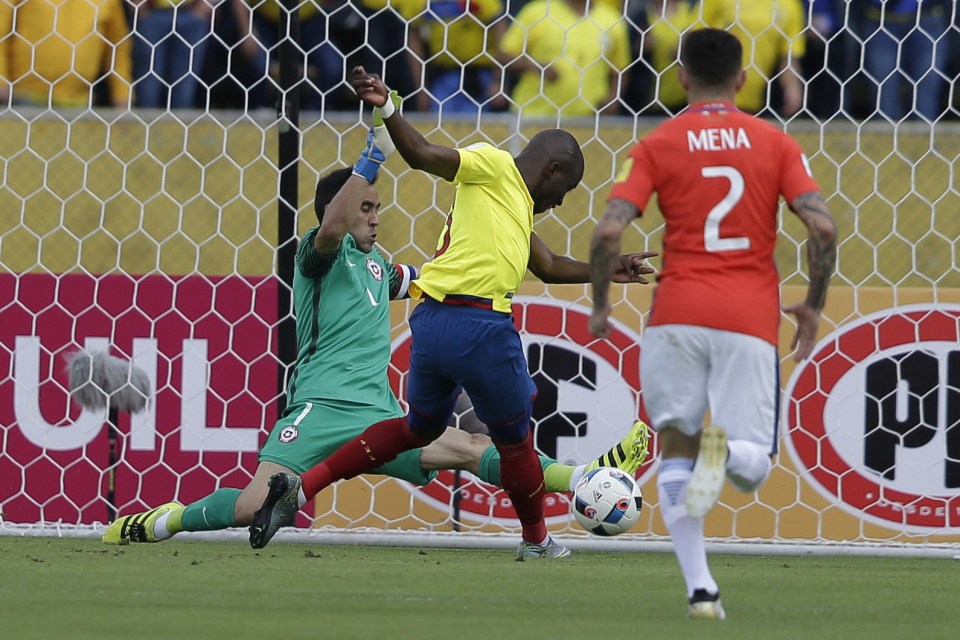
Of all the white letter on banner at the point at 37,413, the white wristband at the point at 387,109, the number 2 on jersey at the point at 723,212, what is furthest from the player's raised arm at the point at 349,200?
the number 2 on jersey at the point at 723,212

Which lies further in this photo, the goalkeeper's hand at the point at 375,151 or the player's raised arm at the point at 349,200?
the player's raised arm at the point at 349,200

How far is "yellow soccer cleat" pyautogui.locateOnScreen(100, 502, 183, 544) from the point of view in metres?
6.59

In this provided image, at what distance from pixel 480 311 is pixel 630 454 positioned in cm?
107

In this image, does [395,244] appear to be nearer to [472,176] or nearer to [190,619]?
[472,176]

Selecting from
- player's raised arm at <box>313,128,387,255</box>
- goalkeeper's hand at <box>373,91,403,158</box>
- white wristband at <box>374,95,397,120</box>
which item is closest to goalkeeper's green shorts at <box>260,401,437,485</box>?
player's raised arm at <box>313,128,387,255</box>

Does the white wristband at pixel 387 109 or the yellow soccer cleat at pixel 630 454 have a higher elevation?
the white wristband at pixel 387 109

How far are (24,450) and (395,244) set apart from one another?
2186mm

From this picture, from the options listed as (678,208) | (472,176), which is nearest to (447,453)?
(472,176)

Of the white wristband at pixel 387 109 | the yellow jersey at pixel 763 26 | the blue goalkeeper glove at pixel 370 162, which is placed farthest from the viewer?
the yellow jersey at pixel 763 26

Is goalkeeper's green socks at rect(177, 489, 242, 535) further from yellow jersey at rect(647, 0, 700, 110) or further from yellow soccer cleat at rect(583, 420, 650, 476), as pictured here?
yellow jersey at rect(647, 0, 700, 110)

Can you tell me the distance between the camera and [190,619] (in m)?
4.17

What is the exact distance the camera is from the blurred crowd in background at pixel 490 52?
8398mm

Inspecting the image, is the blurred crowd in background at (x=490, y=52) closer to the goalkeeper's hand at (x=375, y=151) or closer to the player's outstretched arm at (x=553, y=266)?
the player's outstretched arm at (x=553, y=266)

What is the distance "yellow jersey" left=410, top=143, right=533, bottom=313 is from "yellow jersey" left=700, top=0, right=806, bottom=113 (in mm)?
2595
